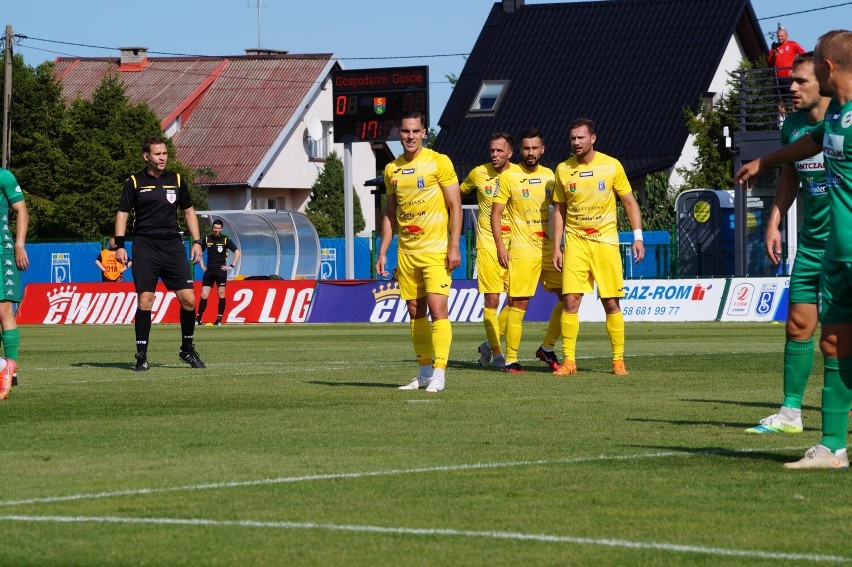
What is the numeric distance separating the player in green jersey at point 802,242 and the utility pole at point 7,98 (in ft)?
155

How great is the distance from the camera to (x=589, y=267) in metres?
14.8

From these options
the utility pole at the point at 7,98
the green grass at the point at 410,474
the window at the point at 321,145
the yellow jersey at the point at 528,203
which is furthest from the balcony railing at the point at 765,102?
the window at the point at 321,145

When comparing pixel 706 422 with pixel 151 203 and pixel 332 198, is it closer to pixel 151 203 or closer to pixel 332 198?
pixel 151 203

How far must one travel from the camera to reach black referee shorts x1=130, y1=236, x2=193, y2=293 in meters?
15.6

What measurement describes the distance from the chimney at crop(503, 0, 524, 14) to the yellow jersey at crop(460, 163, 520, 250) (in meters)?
46.3

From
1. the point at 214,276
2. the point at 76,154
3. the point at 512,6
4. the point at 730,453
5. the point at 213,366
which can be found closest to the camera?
the point at 730,453

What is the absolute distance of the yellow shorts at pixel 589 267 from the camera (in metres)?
14.7

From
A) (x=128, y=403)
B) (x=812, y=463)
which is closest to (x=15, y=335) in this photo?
(x=128, y=403)

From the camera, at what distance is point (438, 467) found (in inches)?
309

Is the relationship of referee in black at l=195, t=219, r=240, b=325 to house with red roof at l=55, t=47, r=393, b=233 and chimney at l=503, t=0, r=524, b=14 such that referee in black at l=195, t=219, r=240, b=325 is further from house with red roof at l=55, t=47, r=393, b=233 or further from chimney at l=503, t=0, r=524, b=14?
house with red roof at l=55, t=47, r=393, b=233

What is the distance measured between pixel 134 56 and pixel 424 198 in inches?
2607

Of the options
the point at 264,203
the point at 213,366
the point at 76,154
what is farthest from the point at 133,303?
the point at 264,203

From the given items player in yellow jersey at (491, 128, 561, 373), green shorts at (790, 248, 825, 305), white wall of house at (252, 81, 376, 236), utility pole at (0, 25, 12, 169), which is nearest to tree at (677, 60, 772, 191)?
white wall of house at (252, 81, 376, 236)

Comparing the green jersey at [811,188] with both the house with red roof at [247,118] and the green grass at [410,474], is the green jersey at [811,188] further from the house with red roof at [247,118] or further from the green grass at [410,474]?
the house with red roof at [247,118]
